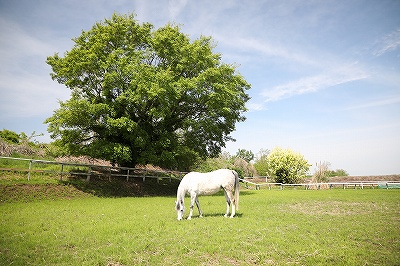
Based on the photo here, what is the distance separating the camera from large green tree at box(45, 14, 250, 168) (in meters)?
19.8

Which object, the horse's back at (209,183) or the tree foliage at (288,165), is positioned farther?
the tree foliage at (288,165)

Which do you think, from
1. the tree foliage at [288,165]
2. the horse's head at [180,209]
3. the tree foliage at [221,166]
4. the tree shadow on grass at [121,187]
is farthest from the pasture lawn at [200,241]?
the tree foliage at [288,165]

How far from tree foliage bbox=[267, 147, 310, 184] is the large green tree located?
13188 mm

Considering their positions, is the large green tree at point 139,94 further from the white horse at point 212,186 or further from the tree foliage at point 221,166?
the white horse at point 212,186

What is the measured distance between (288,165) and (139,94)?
24.7 m

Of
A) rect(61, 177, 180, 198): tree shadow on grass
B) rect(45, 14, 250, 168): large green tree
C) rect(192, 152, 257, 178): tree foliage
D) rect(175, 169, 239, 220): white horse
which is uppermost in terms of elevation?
rect(45, 14, 250, 168): large green tree

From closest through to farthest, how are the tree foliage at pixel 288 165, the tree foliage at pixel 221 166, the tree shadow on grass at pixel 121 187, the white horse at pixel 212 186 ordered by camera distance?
the white horse at pixel 212 186
the tree shadow on grass at pixel 121 187
the tree foliage at pixel 288 165
the tree foliage at pixel 221 166

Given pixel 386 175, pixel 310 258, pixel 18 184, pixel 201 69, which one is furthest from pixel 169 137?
pixel 386 175

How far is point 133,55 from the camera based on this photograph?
21.6 m

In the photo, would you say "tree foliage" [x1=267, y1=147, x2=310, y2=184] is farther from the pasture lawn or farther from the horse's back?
the horse's back

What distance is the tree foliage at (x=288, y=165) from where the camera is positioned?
35938 millimetres

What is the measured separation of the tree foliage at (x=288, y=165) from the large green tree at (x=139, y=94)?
1319 cm

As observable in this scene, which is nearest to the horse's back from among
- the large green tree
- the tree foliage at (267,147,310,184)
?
the large green tree

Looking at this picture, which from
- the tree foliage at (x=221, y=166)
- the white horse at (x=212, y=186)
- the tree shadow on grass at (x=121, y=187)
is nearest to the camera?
the white horse at (x=212, y=186)
